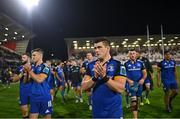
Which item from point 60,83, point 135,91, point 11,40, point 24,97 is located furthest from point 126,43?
point 24,97

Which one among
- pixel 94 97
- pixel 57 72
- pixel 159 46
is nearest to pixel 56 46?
pixel 159 46

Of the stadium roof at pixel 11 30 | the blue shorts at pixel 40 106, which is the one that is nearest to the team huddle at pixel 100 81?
the blue shorts at pixel 40 106

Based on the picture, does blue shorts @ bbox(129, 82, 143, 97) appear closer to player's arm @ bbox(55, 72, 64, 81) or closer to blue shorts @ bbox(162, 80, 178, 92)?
blue shorts @ bbox(162, 80, 178, 92)

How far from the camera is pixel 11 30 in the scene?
54.7 m

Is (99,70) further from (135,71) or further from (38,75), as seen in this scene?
(135,71)

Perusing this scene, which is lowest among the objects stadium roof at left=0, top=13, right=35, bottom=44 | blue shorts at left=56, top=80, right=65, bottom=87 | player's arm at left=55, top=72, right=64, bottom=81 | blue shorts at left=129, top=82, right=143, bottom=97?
blue shorts at left=56, top=80, right=65, bottom=87

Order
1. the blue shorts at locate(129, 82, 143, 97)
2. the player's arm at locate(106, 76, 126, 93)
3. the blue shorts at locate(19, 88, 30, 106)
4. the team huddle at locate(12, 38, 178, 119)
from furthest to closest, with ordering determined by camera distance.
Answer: the blue shorts at locate(129, 82, 143, 97) < the blue shorts at locate(19, 88, 30, 106) < the team huddle at locate(12, 38, 178, 119) < the player's arm at locate(106, 76, 126, 93)

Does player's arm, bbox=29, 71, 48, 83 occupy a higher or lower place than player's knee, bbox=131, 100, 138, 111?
higher

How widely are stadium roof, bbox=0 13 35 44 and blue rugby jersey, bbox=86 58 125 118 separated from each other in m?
38.8

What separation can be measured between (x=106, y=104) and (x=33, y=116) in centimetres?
324

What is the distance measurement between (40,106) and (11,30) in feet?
157

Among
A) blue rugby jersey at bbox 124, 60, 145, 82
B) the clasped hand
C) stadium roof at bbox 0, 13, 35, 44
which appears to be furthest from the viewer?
stadium roof at bbox 0, 13, 35, 44

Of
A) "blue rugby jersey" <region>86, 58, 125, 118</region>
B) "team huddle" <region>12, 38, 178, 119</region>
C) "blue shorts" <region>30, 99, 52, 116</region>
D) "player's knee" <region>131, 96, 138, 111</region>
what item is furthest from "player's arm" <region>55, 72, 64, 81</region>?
"blue rugby jersey" <region>86, 58, 125, 118</region>

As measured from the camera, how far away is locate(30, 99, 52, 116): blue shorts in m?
8.19
